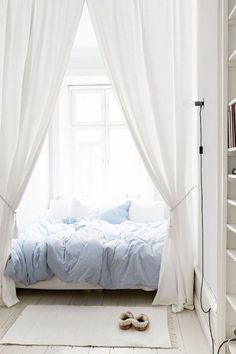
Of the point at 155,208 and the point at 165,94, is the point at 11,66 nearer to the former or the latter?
the point at 165,94

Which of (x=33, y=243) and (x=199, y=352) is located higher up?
(x=33, y=243)

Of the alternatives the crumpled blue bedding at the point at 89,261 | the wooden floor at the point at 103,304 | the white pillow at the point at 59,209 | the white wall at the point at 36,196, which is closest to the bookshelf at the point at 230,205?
the wooden floor at the point at 103,304

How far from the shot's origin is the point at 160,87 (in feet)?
9.55

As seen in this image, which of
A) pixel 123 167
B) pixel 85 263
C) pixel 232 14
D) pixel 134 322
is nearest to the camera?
pixel 232 14

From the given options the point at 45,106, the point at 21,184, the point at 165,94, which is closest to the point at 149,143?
the point at 165,94

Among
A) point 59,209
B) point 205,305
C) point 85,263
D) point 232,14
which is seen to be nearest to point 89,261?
point 85,263

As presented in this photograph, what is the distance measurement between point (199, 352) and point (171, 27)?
2.38 meters

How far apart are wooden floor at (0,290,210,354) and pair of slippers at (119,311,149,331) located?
0.75 feet

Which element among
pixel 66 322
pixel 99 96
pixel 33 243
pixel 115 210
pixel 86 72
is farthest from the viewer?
pixel 99 96

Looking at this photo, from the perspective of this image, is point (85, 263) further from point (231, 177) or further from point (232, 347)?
point (231, 177)

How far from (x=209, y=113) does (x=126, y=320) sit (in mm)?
1597

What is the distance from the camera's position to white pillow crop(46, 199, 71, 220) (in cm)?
486

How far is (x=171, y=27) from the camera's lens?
2.88m

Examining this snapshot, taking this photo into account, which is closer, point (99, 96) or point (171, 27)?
point (171, 27)
